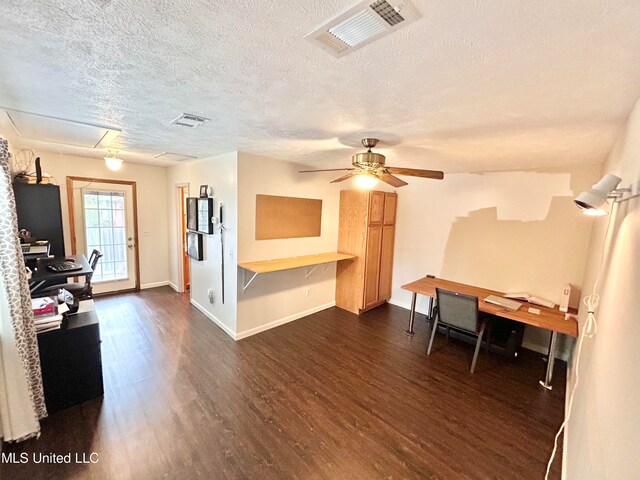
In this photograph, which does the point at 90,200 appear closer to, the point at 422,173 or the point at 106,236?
the point at 106,236

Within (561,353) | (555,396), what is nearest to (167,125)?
(555,396)

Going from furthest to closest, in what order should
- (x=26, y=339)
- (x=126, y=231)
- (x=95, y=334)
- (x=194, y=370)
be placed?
(x=126, y=231), (x=194, y=370), (x=95, y=334), (x=26, y=339)

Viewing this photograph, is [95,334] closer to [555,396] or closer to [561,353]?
[555,396]

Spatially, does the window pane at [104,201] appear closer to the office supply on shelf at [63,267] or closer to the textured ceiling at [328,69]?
the office supply on shelf at [63,267]

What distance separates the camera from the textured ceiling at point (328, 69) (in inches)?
35.8

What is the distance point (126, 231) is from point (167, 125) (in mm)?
3736

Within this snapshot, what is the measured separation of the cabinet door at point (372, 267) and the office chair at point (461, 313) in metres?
1.42

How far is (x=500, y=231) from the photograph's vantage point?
392 cm

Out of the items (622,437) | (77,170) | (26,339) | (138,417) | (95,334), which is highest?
(77,170)

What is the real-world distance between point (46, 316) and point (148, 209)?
3450mm

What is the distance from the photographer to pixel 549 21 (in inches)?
35.0

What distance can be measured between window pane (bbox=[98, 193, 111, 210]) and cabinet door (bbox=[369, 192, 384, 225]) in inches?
182

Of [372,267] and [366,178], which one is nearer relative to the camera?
[366,178]

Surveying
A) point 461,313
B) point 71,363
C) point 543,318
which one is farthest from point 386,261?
point 71,363
